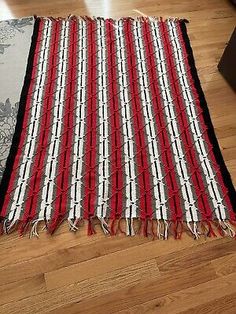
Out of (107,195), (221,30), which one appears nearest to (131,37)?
(221,30)

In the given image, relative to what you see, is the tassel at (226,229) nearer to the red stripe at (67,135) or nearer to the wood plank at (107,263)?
the wood plank at (107,263)

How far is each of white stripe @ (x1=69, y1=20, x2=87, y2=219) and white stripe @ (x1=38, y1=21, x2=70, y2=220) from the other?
0.07 m

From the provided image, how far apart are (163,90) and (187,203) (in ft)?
1.80

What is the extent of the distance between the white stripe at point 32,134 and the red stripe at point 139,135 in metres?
0.39

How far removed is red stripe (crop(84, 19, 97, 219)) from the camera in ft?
3.64

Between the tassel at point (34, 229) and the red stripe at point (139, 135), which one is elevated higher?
the red stripe at point (139, 135)

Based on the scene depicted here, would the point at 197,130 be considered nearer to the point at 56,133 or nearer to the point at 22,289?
the point at 56,133

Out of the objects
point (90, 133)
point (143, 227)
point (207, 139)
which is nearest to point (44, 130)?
point (90, 133)

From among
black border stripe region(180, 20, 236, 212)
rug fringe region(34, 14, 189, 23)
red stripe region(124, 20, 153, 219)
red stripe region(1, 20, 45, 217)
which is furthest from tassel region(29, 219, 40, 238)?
rug fringe region(34, 14, 189, 23)

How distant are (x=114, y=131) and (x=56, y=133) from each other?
231 mm

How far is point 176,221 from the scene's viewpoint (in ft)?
3.58

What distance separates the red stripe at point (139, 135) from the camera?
112 centimetres

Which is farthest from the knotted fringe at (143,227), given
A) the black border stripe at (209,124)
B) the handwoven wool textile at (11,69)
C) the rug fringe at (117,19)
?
the rug fringe at (117,19)

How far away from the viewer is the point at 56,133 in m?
1.26
